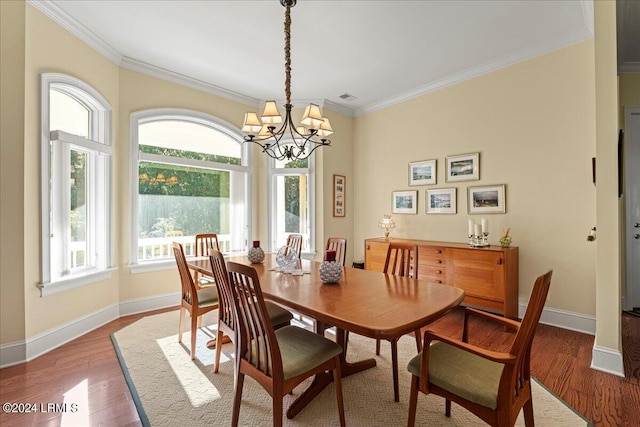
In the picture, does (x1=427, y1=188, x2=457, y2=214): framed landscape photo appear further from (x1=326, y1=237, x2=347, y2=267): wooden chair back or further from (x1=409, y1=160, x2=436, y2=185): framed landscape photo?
(x1=326, y1=237, x2=347, y2=267): wooden chair back

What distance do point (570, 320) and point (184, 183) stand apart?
508 centimetres

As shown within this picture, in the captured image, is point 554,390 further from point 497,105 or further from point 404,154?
point 404,154

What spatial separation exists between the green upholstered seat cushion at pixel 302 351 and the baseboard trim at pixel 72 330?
240cm

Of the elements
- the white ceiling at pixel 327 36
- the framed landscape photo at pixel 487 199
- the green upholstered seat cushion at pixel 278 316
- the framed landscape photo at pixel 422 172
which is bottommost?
the green upholstered seat cushion at pixel 278 316

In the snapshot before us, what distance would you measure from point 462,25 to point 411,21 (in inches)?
21.2

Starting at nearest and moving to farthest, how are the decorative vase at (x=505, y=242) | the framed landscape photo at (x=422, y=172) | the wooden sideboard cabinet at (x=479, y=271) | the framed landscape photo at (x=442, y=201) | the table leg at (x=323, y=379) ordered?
the table leg at (x=323, y=379) < the wooden sideboard cabinet at (x=479, y=271) < the decorative vase at (x=505, y=242) < the framed landscape photo at (x=442, y=201) < the framed landscape photo at (x=422, y=172)

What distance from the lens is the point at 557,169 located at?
3324 mm

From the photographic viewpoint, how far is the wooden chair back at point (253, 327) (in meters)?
1.49

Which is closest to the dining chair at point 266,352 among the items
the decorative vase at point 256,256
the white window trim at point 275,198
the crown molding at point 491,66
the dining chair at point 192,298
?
the dining chair at point 192,298

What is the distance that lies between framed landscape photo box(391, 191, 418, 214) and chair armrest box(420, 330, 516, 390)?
3.33m

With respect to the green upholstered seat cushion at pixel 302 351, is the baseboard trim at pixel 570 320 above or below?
below

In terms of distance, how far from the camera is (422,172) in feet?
14.8

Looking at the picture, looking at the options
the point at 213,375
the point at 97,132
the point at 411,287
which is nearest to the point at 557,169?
the point at 411,287

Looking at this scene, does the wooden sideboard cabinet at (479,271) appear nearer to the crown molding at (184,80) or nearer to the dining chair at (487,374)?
the dining chair at (487,374)
